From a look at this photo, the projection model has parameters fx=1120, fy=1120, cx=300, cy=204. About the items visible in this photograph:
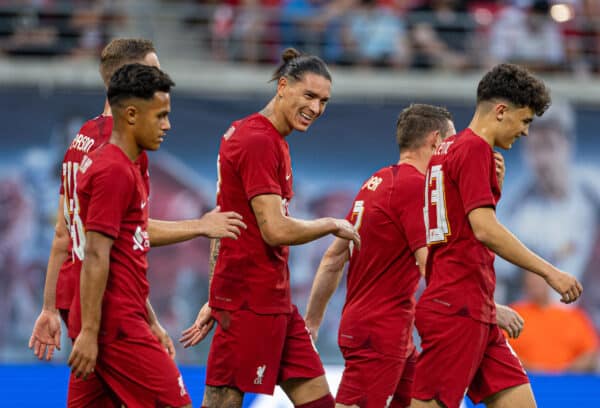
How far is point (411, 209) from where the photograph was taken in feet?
21.2

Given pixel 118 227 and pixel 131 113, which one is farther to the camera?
pixel 131 113

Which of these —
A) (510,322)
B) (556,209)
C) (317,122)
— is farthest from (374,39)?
(510,322)

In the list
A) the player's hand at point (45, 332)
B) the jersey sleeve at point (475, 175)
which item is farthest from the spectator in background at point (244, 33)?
the jersey sleeve at point (475, 175)

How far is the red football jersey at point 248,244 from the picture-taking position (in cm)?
598

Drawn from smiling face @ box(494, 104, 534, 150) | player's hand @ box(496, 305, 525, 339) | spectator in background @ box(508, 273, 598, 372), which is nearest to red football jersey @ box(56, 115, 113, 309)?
smiling face @ box(494, 104, 534, 150)

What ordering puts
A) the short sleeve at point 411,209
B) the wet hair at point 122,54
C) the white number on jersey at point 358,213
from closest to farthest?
the wet hair at point 122,54
the short sleeve at point 411,209
the white number on jersey at point 358,213

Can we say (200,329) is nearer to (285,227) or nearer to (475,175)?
(285,227)

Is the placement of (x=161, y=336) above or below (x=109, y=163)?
below

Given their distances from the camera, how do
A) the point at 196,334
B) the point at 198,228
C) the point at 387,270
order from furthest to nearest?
1. the point at 387,270
2. the point at 196,334
3. the point at 198,228

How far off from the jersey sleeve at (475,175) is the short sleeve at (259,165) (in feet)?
3.16

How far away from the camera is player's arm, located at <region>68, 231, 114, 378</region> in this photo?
16.4 ft

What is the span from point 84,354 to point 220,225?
3.07ft

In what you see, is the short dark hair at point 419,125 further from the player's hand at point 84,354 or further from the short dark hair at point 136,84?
the player's hand at point 84,354

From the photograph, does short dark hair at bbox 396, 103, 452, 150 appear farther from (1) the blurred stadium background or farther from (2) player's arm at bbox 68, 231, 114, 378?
(1) the blurred stadium background
